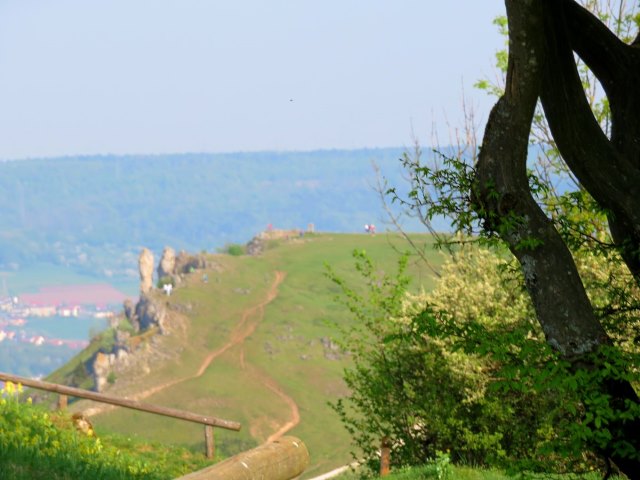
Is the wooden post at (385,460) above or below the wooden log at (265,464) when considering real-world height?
below

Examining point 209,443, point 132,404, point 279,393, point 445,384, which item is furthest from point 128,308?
point 445,384

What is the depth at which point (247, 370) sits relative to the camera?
16125 cm

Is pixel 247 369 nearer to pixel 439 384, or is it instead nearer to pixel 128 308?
pixel 128 308

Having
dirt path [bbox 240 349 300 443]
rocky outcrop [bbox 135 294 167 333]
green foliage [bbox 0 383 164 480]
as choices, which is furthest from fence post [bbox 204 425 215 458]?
rocky outcrop [bbox 135 294 167 333]

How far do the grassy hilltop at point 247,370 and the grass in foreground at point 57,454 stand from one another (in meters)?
92.9

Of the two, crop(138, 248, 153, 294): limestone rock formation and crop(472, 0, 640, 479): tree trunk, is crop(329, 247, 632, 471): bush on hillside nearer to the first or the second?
crop(472, 0, 640, 479): tree trunk

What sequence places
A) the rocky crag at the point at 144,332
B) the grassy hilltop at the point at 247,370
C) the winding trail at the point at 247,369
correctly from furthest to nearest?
the rocky crag at the point at 144,332 < the winding trail at the point at 247,369 < the grassy hilltop at the point at 247,370

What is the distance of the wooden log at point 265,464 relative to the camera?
24.3ft

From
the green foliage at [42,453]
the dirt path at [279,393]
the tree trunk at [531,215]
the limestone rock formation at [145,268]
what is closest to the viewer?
the tree trunk at [531,215]

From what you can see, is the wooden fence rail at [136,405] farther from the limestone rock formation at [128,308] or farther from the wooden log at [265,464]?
the limestone rock formation at [128,308]

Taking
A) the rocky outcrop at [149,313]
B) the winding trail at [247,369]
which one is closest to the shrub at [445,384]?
the winding trail at [247,369]

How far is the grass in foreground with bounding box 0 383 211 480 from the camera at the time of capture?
416 inches

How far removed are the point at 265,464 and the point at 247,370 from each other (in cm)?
15493

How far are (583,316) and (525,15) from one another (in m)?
2.51
